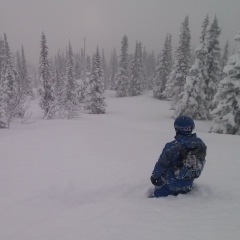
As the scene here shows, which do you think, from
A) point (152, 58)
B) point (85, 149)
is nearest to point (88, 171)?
point (85, 149)

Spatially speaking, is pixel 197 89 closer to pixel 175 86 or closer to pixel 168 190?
pixel 175 86

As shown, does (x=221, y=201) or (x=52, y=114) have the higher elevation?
(x=221, y=201)

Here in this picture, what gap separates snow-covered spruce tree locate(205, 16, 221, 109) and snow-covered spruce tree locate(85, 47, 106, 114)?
59.8 ft

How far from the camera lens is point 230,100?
674 inches

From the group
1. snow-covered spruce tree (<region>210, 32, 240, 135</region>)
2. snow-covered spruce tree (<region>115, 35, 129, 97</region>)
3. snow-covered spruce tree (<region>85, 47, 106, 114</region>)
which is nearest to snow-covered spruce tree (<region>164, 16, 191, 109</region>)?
snow-covered spruce tree (<region>85, 47, 106, 114</region>)

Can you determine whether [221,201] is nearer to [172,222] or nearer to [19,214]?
[172,222]

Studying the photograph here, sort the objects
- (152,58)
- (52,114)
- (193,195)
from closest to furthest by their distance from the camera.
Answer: (193,195), (52,114), (152,58)

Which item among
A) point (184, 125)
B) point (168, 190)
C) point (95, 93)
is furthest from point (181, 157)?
point (95, 93)

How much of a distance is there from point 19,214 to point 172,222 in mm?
2891

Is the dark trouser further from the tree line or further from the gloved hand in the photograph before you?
the tree line

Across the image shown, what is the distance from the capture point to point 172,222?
362 centimetres

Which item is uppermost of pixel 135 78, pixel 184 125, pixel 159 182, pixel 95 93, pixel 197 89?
pixel 184 125

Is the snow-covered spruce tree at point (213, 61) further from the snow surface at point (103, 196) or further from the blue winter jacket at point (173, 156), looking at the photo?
the blue winter jacket at point (173, 156)

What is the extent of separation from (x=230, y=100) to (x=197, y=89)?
11.3 m
